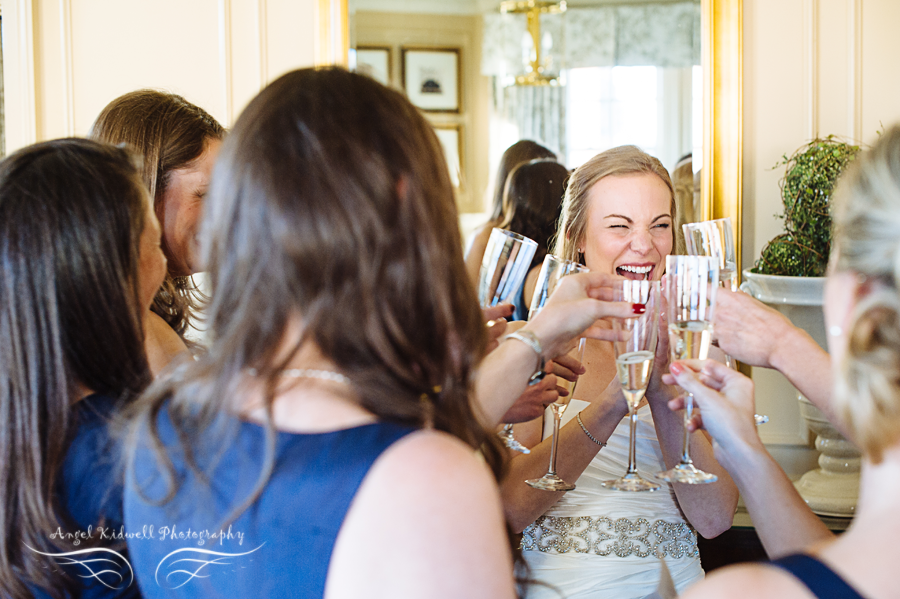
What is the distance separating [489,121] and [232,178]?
2.47 metres

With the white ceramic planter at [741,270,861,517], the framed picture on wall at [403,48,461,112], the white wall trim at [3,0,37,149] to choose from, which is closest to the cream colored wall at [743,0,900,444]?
the white ceramic planter at [741,270,861,517]

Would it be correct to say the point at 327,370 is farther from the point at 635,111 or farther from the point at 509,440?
the point at 635,111

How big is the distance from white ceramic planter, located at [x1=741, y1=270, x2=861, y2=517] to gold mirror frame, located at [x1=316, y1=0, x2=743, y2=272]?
1.31ft

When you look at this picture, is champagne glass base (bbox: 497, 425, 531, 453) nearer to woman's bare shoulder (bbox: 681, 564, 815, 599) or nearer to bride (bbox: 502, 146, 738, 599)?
bride (bbox: 502, 146, 738, 599)

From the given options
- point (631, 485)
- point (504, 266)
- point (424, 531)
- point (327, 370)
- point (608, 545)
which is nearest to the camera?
point (424, 531)

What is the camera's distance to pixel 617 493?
1.75 meters

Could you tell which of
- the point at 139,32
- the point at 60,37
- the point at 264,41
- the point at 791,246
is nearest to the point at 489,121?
the point at 264,41

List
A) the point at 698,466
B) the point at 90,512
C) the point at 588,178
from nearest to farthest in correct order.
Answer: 1. the point at 90,512
2. the point at 698,466
3. the point at 588,178

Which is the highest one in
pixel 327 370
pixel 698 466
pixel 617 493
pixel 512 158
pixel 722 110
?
pixel 722 110

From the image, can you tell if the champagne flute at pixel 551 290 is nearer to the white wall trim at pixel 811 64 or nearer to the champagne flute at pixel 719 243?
the champagne flute at pixel 719 243

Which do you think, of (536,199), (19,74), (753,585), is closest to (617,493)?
(753,585)

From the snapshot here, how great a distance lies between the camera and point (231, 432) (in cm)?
77

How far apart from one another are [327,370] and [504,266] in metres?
0.63

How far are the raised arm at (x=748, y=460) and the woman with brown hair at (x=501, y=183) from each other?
1.94 metres
